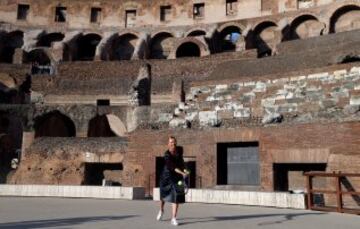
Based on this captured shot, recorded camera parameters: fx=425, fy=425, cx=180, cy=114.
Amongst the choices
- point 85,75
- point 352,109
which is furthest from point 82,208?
point 85,75

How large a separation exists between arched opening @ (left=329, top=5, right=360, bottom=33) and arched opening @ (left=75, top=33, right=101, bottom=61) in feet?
70.6

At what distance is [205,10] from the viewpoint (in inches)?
1599

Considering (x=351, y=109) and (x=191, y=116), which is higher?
(x=191, y=116)

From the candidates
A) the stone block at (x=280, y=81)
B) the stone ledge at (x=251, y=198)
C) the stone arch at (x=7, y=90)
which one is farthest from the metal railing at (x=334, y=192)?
the stone arch at (x=7, y=90)

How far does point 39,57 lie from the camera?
123ft

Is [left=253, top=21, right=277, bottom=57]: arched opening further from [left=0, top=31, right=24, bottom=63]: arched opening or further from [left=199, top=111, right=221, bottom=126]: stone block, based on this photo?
[left=0, top=31, right=24, bottom=63]: arched opening

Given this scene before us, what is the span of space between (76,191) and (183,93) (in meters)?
12.6

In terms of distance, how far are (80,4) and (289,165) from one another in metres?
34.3

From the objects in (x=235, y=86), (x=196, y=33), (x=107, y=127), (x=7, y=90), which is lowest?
(x=107, y=127)

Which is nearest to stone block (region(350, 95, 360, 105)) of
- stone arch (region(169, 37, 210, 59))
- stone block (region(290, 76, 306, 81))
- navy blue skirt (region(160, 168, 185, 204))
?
stone block (region(290, 76, 306, 81))

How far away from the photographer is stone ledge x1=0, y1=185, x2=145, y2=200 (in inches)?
514

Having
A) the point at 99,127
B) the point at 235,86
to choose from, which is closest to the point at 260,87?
the point at 235,86

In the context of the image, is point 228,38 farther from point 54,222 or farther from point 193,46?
point 54,222

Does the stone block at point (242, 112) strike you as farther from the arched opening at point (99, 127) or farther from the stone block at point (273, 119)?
the arched opening at point (99, 127)
